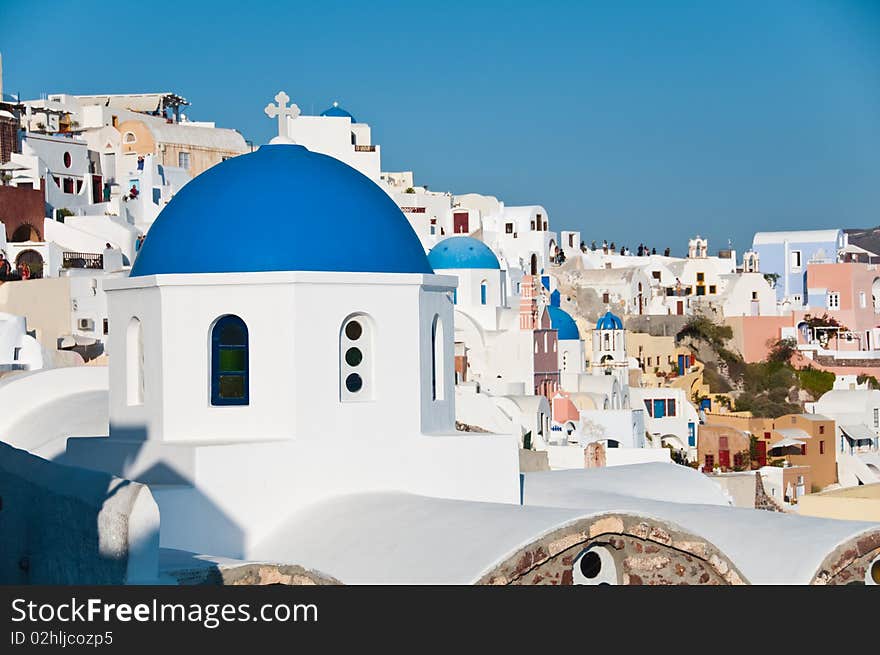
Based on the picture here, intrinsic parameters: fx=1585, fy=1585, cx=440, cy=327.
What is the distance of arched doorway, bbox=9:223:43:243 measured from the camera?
3522cm

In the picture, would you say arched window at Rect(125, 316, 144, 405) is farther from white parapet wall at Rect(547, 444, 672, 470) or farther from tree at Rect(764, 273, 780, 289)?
tree at Rect(764, 273, 780, 289)

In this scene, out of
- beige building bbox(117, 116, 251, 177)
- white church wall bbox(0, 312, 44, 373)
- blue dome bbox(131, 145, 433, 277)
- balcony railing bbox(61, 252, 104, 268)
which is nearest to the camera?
blue dome bbox(131, 145, 433, 277)

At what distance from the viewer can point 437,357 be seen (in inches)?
502

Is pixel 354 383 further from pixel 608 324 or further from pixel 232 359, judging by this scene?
pixel 608 324

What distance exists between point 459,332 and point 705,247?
2610 cm

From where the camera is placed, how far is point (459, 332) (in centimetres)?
3931

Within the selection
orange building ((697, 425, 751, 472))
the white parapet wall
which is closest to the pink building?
orange building ((697, 425, 751, 472))

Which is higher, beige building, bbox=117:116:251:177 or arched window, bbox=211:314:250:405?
beige building, bbox=117:116:251:177

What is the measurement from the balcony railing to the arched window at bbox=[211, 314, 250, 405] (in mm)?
23455

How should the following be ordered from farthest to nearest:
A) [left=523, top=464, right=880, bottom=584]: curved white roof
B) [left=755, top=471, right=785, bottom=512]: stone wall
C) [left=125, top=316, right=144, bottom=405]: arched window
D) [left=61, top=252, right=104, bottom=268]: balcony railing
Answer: [left=61, top=252, right=104, bottom=268]: balcony railing, [left=755, top=471, right=785, bottom=512]: stone wall, [left=125, top=316, right=144, bottom=405]: arched window, [left=523, top=464, right=880, bottom=584]: curved white roof

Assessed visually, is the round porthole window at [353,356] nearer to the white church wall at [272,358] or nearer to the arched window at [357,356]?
the arched window at [357,356]

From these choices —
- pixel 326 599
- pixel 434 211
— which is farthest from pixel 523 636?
pixel 434 211

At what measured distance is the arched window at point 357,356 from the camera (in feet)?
39.6

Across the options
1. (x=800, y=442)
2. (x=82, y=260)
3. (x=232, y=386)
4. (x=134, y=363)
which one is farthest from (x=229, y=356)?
(x=800, y=442)
